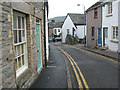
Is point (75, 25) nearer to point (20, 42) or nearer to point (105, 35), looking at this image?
point (105, 35)

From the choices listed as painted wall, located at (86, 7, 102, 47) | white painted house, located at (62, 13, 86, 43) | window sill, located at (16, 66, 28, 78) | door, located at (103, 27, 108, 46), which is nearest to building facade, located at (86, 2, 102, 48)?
painted wall, located at (86, 7, 102, 47)

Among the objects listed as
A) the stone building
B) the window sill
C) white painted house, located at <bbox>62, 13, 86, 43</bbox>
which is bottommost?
the window sill

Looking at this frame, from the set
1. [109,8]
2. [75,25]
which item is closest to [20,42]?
[109,8]

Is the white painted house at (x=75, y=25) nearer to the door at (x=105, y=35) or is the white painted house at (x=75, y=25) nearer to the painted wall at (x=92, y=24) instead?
the painted wall at (x=92, y=24)

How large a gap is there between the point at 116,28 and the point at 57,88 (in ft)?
43.0

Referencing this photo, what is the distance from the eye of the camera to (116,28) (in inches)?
655

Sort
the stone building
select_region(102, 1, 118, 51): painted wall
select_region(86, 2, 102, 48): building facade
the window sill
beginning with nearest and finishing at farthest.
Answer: the stone building < the window sill < select_region(102, 1, 118, 51): painted wall < select_region(86, 2, 102, 48): building facade

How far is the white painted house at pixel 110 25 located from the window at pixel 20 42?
12821 mm

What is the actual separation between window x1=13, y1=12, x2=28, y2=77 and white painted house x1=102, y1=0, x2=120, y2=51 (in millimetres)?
12821

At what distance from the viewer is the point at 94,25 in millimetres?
22094

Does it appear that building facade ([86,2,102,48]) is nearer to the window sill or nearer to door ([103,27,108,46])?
door ([103,27,108,46])

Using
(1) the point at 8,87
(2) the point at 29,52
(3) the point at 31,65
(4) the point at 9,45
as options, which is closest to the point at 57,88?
(3) the point at 31,65

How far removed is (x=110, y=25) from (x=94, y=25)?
→ 4.79m

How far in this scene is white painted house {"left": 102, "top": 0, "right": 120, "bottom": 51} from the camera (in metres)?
16.3
